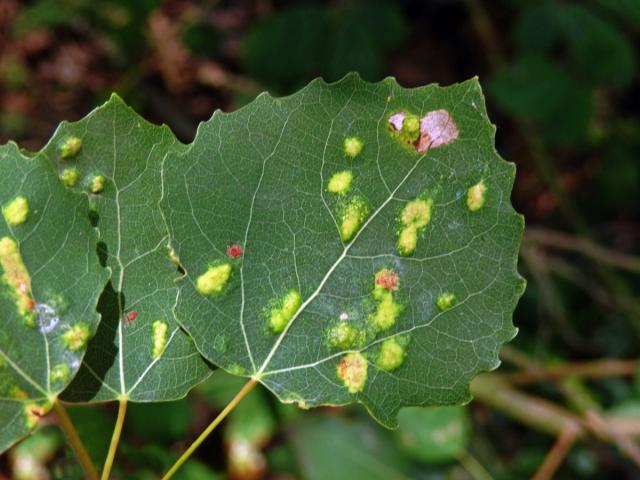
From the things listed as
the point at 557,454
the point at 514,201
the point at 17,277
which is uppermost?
the point at 17,277

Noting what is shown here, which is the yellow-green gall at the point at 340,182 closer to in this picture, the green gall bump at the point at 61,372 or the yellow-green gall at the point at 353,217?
the yellow-green gall at the point at 353,217

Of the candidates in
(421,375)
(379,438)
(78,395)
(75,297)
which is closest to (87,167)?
(75,297)

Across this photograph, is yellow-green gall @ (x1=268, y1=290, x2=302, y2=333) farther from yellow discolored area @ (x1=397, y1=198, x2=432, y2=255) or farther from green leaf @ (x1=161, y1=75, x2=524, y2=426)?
yellow discolored area @ (x1=397, y1=198, x2=432, y2=255)

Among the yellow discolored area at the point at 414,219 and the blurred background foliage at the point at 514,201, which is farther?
the blurred background foliage at the point at 514,201

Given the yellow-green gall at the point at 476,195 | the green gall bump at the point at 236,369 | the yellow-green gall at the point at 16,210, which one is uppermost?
the yellow-green gall at the point at 16,210

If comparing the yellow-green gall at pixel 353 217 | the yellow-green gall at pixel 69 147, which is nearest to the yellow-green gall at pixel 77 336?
the yellow-green gall at pixel 69 147

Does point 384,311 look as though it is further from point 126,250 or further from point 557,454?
point 557,454

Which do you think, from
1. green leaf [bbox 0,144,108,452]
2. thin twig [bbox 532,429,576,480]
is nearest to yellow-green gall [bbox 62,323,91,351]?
green leaf [bbox 0,144,108,452]

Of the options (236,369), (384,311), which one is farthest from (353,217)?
(236,369)
